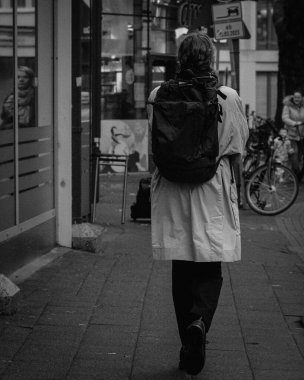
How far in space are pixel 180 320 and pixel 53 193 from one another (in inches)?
160

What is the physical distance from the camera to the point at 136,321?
6.32m

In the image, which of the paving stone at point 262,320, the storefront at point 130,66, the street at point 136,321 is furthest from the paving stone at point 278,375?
the storefront at point 130,66

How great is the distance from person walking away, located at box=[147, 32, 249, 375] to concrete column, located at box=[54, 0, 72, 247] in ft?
12.7

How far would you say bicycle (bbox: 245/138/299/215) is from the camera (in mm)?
12796

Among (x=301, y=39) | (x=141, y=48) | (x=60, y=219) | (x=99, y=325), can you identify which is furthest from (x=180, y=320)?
(x=301, y=39)

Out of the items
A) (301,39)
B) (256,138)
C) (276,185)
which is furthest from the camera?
(301,39)

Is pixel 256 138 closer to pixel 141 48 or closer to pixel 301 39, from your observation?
pixel 141 48

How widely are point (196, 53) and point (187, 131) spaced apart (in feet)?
1.50

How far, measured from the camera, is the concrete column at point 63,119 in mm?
8875

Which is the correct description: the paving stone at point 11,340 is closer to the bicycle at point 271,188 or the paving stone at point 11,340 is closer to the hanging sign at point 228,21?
the bicycle at point 271,188

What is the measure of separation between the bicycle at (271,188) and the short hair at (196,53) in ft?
25.5

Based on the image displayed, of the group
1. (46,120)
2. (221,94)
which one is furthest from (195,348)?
(46,120)

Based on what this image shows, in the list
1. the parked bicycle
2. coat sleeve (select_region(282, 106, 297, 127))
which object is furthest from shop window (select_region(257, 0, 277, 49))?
the parked bicycle

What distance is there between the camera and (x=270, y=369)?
5262 millimetres
